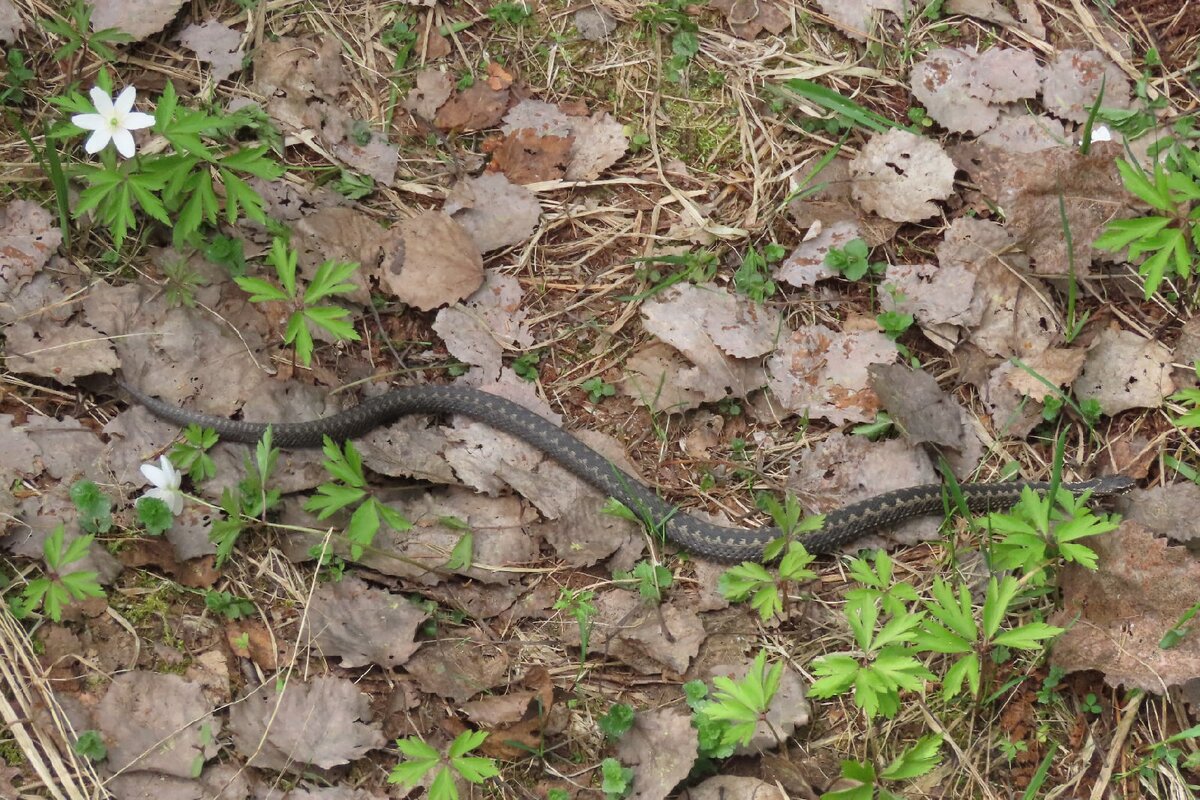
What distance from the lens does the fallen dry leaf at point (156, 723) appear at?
457 centimetres

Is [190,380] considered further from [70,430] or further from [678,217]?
[678,217]

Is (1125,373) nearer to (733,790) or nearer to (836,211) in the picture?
(836,211)

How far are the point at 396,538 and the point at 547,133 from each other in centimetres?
291

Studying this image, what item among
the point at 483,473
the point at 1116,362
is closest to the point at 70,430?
the point at 483,473

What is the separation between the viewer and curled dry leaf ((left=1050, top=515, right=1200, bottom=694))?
4.88m

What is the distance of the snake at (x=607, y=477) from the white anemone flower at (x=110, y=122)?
134cm

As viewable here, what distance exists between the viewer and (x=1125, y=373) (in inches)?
235

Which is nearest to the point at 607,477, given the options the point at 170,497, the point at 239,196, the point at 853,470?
the point at 853,470

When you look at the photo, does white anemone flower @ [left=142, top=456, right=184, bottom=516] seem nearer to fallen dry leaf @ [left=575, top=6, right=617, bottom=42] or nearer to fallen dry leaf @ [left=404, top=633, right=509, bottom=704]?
fallen dry leaf @ [left=404, top=633, right=509, bottom=704]

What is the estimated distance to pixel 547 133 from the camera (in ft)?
21.6

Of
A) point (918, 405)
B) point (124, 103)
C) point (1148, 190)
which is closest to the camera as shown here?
point (1148, 190)

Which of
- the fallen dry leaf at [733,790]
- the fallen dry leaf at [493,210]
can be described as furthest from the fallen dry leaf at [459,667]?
the fallen dry leaf at [493,210]

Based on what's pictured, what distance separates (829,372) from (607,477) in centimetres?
156

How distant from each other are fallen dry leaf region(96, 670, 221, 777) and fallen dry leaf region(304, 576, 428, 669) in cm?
60
